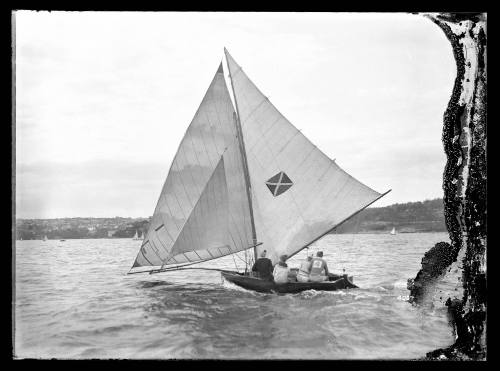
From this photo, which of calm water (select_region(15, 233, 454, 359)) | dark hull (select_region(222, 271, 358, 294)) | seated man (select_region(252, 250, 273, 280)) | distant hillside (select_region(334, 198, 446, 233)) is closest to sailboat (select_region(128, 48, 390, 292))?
dark hull (select_region(222, 271, 358, 294))

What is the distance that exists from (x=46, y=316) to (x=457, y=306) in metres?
4.72

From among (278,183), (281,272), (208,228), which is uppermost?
(278,183)

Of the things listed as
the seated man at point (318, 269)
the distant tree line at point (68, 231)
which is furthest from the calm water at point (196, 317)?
the seated man at point (318, 269)

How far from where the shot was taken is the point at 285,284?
677cm

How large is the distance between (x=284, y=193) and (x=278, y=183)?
0.55 ft

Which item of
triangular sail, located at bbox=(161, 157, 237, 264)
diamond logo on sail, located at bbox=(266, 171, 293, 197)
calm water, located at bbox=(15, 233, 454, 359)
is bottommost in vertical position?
calm water, located at bbox=(15, 233, 454, 359)

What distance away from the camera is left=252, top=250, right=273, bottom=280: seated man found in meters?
7.14

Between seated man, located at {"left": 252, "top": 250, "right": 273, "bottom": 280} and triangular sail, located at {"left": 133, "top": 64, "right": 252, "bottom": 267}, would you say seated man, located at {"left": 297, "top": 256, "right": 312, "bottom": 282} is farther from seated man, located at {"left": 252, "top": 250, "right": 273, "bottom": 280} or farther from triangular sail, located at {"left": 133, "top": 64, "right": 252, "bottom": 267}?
triangular sail, located at {"left": 133, "top": 64, "right": 252, "bottom": 267}

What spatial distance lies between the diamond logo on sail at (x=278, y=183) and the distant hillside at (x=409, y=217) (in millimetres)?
1271

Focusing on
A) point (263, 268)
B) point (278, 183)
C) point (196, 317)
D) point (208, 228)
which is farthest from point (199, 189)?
point (196, 317)

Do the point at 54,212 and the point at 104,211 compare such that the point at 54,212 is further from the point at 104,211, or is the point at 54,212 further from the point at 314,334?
the point at 314,334

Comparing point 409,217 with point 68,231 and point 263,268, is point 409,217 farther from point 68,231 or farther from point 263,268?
point 68,231

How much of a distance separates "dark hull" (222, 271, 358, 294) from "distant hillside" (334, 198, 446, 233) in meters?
0.74

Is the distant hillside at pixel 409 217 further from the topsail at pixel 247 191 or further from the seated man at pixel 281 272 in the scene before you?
the seated man at pixel 281 272
